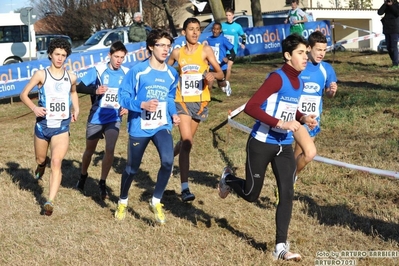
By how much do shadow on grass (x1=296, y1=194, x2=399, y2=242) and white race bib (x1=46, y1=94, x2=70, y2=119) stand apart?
3.07 meters

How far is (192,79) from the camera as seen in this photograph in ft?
26.7

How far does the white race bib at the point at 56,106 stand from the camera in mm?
7656

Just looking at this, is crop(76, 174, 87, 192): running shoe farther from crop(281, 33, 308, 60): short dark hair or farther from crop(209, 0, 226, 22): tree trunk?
crop(209, 0, 226, 22): tree trunk

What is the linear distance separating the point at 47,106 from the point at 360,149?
5.10 meters

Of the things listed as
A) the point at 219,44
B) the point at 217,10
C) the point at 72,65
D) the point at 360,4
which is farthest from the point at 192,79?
the point at 360,4

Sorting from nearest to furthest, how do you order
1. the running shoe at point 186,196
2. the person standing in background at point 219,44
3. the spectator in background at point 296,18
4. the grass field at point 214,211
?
the grass field at point 214,211, the running shoe at point 186,196, the person standing in background at point 219,44, the spectator in background at point 296,18

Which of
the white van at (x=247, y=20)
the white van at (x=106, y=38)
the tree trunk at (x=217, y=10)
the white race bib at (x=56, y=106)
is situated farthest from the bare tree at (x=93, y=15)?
the white race bib at (x=56, y=106)

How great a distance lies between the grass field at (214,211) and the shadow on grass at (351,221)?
0.01 m

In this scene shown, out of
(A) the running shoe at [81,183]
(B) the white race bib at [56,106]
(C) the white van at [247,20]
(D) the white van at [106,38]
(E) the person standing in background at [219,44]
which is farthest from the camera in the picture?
(D) the white van at [106,38]

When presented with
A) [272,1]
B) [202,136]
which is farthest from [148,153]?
[272,1]

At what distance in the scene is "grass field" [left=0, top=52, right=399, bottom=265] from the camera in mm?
6016

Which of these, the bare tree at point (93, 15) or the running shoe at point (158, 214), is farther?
the bare tree at point (93, 15)

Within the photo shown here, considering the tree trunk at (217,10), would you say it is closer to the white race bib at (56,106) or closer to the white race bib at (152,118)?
the white race bib at (56,106)

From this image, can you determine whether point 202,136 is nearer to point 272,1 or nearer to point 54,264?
point 54,264
